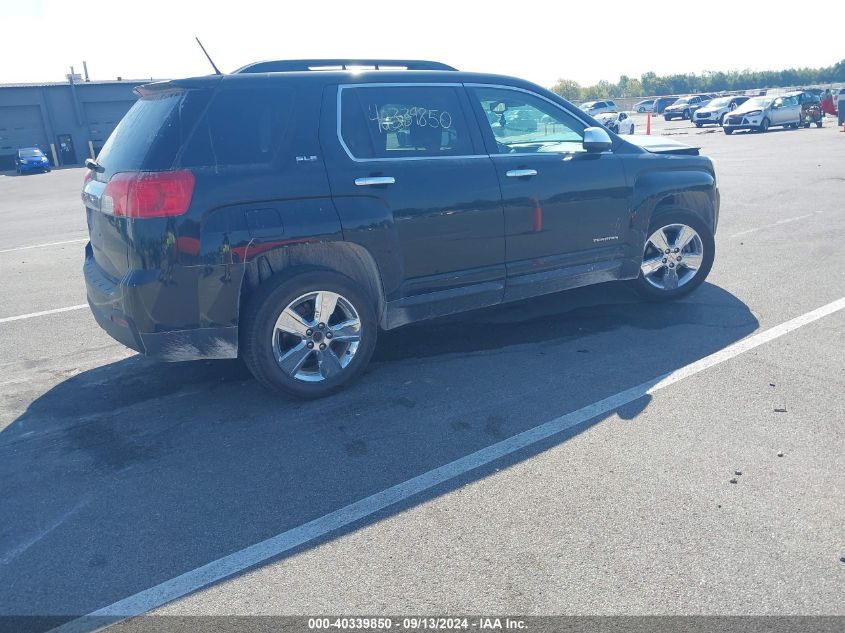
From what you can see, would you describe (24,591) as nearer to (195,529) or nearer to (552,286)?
(195,529)

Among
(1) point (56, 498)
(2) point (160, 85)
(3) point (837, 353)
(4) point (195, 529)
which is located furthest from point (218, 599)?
(3) point (837, 353)

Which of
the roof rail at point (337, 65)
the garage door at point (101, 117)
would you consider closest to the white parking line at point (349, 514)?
the roof rail at point (337, 65)

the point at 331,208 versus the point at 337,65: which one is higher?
the point at 337,65

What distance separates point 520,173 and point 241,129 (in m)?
2.01

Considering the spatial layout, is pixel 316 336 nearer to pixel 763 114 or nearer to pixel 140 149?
pixel 140 149

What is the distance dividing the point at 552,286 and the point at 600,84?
3863 inches

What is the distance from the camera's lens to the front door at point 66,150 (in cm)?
4588

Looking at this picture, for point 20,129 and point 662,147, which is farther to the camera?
point 20,129

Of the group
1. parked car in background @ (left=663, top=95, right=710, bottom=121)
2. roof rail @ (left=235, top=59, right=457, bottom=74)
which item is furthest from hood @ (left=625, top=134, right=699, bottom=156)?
parked car in background @ (left=663, top=95, right=710, bottom=121)

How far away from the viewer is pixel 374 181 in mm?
4859

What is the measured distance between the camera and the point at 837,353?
5.29m

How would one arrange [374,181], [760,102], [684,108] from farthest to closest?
[684,108], [760,102], [374,181]

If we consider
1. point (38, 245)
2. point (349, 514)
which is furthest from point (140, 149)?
point (38, 245)

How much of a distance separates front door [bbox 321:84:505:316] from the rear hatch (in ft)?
2.74
